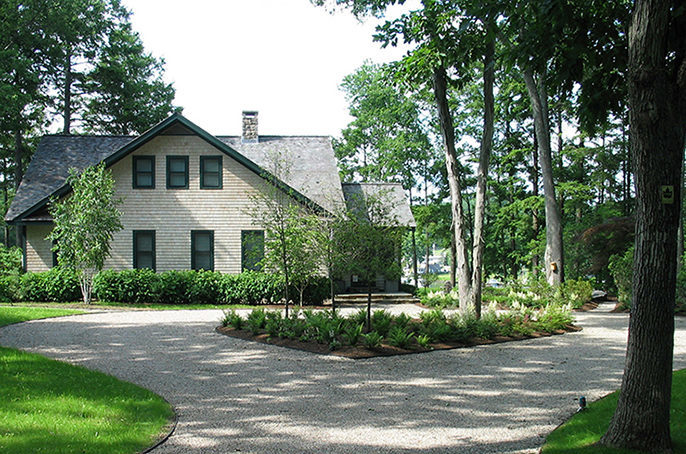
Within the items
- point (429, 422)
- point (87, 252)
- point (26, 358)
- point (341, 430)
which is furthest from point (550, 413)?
point (87, 252)

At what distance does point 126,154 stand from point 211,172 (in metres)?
3.23

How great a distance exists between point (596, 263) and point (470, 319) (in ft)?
49.8

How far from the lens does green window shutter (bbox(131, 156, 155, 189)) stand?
71.3ft

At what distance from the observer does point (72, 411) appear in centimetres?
607

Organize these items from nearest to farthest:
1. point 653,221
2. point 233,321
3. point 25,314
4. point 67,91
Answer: point 653,221, point 233,321, point 25,314, point 67,91

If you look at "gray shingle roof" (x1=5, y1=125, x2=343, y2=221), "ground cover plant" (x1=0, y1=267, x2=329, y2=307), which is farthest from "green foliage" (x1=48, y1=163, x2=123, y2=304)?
"gray shingle roof" (x1=5, y1=125, x2=343, y2=221)

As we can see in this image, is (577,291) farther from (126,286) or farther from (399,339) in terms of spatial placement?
(126,286)

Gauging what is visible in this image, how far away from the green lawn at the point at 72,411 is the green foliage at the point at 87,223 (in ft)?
35.9

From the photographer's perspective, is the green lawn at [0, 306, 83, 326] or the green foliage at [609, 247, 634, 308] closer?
the green lawn at [0, 306, 83, 326]

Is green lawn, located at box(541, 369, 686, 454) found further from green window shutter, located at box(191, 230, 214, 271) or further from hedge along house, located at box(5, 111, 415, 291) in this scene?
green window shutter, located at box(191, 230, 214, 271)

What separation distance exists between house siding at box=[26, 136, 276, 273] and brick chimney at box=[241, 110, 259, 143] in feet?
16.4

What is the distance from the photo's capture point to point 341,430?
588 centimetres

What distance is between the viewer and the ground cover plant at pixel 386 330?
10461 mm

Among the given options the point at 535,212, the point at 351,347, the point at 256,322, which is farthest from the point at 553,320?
the point at 535,212
